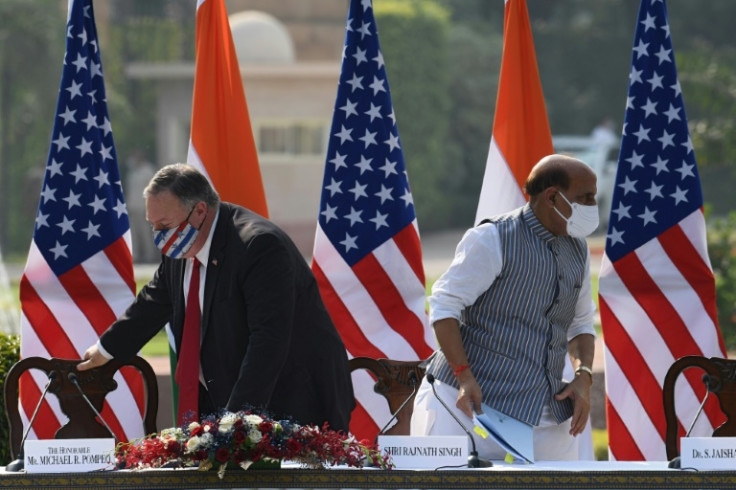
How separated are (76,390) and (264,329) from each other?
3.46 ft

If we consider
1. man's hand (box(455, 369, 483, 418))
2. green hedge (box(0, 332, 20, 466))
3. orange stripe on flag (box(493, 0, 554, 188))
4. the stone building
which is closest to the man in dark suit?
man's hand (box(455, 369, 483, 418))

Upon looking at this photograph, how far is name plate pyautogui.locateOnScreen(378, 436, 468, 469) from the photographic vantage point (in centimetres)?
376

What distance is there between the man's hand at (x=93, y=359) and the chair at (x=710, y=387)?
2.00 meters

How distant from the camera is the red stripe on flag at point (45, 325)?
20.5ft

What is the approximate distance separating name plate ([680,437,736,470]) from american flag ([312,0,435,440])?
2.79 meters

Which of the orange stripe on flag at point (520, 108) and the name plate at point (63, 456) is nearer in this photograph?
the name plate at point (63, 456)

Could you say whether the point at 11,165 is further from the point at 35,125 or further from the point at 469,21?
the point at 469,21

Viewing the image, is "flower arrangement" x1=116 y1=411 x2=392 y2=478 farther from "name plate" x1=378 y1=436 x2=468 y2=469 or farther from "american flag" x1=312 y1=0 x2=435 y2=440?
"american flag" x1=312 y1=0 x2=435 y2=440

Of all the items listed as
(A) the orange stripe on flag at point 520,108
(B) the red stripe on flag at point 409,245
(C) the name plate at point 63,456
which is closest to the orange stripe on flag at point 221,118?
(B) the red stripe on flag at point 409,245

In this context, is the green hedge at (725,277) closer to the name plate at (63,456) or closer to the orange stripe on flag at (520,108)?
the orange stripe on flag at (520,108)

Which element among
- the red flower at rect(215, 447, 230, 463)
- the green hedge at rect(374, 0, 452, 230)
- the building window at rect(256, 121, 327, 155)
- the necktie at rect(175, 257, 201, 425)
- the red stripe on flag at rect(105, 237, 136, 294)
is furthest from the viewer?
the green hedge at rect(374, 0, 452, 230)

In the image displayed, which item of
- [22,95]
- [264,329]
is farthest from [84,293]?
[22,95]

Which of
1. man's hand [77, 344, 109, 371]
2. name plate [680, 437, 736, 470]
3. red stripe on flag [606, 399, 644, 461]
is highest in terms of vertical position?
man's hand [77, 344, 109, 371]

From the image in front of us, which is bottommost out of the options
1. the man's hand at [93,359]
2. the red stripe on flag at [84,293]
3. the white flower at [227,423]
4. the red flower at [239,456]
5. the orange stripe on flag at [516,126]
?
the red flower at [239,456]
